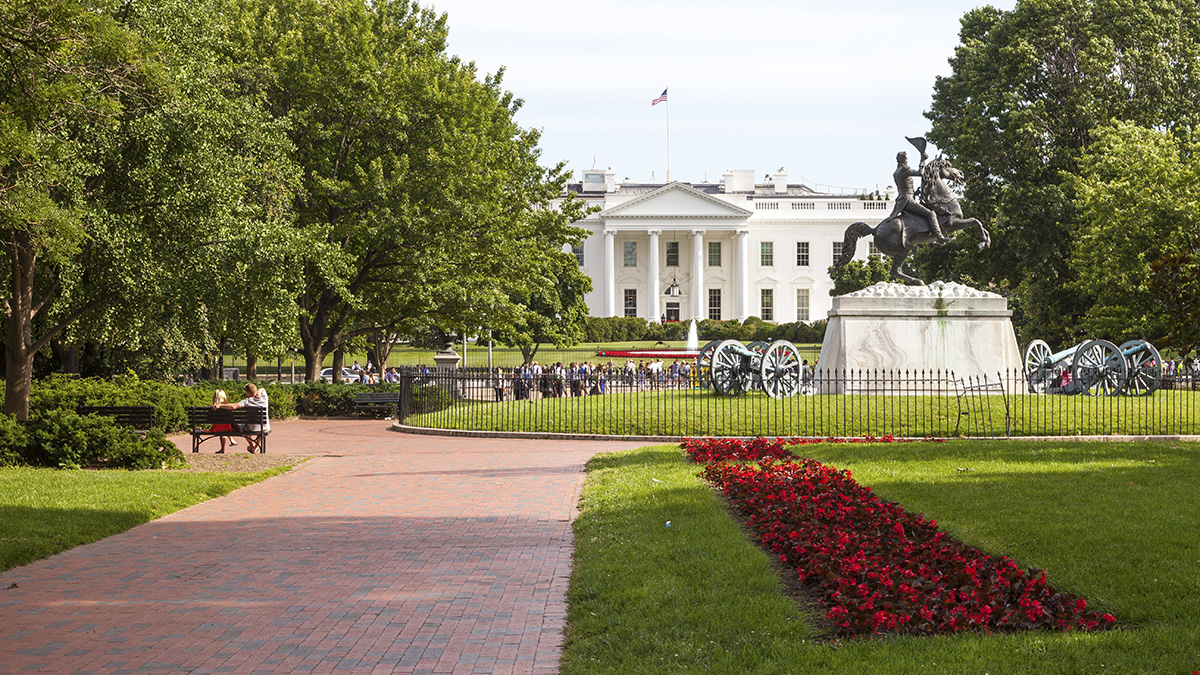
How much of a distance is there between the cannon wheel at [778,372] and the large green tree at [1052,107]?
1830cm

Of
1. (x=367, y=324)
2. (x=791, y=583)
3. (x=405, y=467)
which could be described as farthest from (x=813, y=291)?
(x=791, y=583)

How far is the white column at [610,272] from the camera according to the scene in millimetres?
84750

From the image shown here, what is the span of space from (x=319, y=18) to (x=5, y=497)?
2037cm

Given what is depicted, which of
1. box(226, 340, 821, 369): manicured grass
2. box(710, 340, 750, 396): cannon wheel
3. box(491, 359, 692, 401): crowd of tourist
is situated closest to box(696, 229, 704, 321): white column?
box(226, 340, 821, 369): manicured grass

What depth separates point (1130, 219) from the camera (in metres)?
32.4

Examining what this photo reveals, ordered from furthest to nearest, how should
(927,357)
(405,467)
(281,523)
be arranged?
(927,357)
(405,467)
(281,523)

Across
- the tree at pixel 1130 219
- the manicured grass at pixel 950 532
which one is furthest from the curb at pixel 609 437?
the tree at pixel 1130 219

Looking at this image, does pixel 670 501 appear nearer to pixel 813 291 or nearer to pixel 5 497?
pixel 5 497

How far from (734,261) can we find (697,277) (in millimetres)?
4776

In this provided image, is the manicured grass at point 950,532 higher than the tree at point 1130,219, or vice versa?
the tree at point 1130,219

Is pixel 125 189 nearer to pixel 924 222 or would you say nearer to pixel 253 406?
pixel 253 406

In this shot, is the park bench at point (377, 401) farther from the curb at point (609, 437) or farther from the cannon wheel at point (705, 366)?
the cannon wheel at point (705, 366)

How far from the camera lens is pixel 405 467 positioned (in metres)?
14.9

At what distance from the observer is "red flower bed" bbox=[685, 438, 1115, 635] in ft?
18.3
